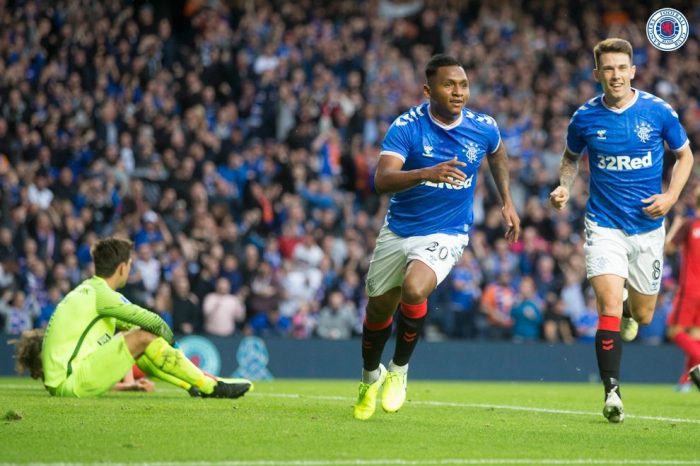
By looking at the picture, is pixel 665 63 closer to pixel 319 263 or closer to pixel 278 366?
pixel 319 263

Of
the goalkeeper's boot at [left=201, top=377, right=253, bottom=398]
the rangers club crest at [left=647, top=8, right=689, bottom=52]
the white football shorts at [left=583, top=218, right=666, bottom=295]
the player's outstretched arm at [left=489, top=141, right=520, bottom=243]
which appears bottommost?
the goalkeeper's boot at [left=201, top=377, right=253, bottom=398]

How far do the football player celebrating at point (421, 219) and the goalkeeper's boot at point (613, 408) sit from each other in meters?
1.37

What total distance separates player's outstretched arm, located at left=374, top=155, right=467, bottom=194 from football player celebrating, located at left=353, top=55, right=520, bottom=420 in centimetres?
12

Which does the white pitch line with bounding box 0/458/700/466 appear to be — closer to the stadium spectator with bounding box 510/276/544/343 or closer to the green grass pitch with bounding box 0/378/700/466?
the green grass pitch with bounding box 0/378/700/466

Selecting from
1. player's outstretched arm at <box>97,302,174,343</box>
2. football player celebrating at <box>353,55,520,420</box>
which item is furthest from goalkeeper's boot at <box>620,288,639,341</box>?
player's outstretched arm at <box>97,302,174,343</box>

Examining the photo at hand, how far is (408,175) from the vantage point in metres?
7.78

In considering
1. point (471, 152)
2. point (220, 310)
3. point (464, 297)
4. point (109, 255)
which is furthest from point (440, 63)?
point (464, 297)

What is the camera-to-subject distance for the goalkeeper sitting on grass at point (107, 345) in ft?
31.6

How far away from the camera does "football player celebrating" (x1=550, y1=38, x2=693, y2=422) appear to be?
869 cm

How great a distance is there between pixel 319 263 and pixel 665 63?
10752 mm

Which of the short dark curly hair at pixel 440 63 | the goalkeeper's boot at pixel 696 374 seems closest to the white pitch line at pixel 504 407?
the goalkeeper's boot at pixel 696 374

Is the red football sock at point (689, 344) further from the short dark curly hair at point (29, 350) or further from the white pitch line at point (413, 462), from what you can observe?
the white pitch line at point (413, 462)

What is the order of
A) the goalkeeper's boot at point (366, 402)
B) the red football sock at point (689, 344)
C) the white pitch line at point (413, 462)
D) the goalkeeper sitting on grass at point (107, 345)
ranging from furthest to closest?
the red football sock at point (689, 344)
the goalkeeper sitting on grass at point (107, 345)
the goalkeeper's boot at point (366, 402)
the white pitch line at point (413, 462)

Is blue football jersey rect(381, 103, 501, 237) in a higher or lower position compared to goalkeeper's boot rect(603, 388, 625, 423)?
higher
